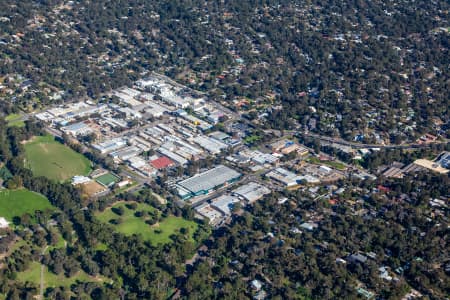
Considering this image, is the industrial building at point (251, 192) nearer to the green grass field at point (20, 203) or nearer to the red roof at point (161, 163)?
the red roof at point (161, 163)

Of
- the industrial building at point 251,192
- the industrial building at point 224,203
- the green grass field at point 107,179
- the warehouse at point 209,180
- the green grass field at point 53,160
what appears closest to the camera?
the industrial building at point 224,203

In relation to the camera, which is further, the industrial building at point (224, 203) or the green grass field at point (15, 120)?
the green grass field at point (15, 120)

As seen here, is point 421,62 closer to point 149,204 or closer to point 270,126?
→ point 270,126

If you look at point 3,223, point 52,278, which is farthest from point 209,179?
point 52,278

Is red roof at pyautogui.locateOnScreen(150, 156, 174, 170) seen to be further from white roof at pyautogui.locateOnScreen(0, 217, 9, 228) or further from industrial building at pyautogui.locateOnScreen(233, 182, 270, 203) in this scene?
white roof at pyautogui.locateOnScreen(0, 217, 9, 228)

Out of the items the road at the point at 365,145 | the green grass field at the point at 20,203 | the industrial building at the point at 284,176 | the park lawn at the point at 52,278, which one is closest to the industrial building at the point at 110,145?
the green grass field at the point at 20,203

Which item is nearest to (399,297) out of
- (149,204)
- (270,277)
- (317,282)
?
(317,282)

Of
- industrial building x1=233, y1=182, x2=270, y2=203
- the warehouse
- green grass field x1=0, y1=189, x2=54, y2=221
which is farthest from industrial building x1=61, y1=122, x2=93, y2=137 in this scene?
industrial building x1=233, y1=182, x2=270, y2=203
